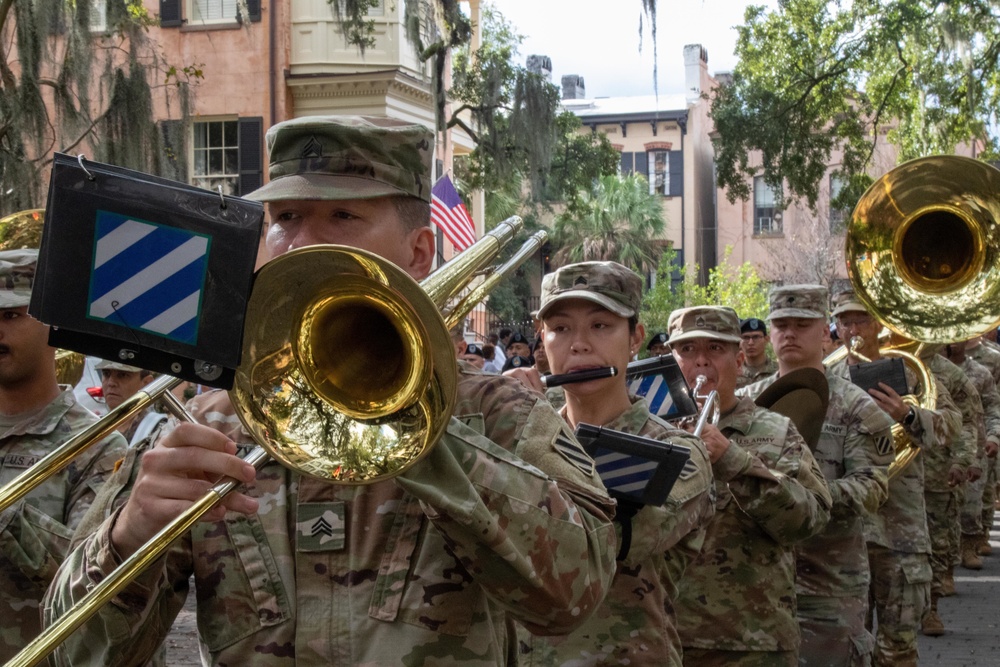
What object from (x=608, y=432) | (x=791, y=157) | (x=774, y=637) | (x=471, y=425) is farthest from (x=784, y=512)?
(x=791, y=157)

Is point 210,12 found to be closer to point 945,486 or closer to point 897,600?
point 945,486

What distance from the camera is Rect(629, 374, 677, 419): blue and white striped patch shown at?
16.9ft

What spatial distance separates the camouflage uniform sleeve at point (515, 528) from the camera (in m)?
2.24

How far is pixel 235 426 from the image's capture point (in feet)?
8.72

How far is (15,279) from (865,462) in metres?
4.22

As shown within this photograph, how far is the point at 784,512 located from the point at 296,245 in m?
3.16

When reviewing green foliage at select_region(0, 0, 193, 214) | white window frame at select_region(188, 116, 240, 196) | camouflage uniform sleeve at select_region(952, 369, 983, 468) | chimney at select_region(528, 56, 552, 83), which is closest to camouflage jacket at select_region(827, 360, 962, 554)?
camouflage uniform sleeve at select_region(952, 369, 983, 468)

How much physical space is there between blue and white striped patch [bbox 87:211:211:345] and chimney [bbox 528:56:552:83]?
72.8 ft

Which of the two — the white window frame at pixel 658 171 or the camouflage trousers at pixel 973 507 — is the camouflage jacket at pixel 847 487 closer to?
the camouflage trousers at pixel 973 507

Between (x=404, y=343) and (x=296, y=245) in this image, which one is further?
(x=296, y=245)

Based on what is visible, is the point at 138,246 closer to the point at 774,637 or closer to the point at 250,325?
the point at 250,325

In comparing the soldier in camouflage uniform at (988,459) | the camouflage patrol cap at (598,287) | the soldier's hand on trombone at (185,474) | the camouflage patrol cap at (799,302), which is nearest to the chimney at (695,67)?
the soldier in camouflage uniform at (988,459)

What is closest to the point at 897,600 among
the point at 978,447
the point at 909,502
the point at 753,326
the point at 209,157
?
the point at 909,502

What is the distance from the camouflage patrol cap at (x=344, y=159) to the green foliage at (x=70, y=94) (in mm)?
9825
